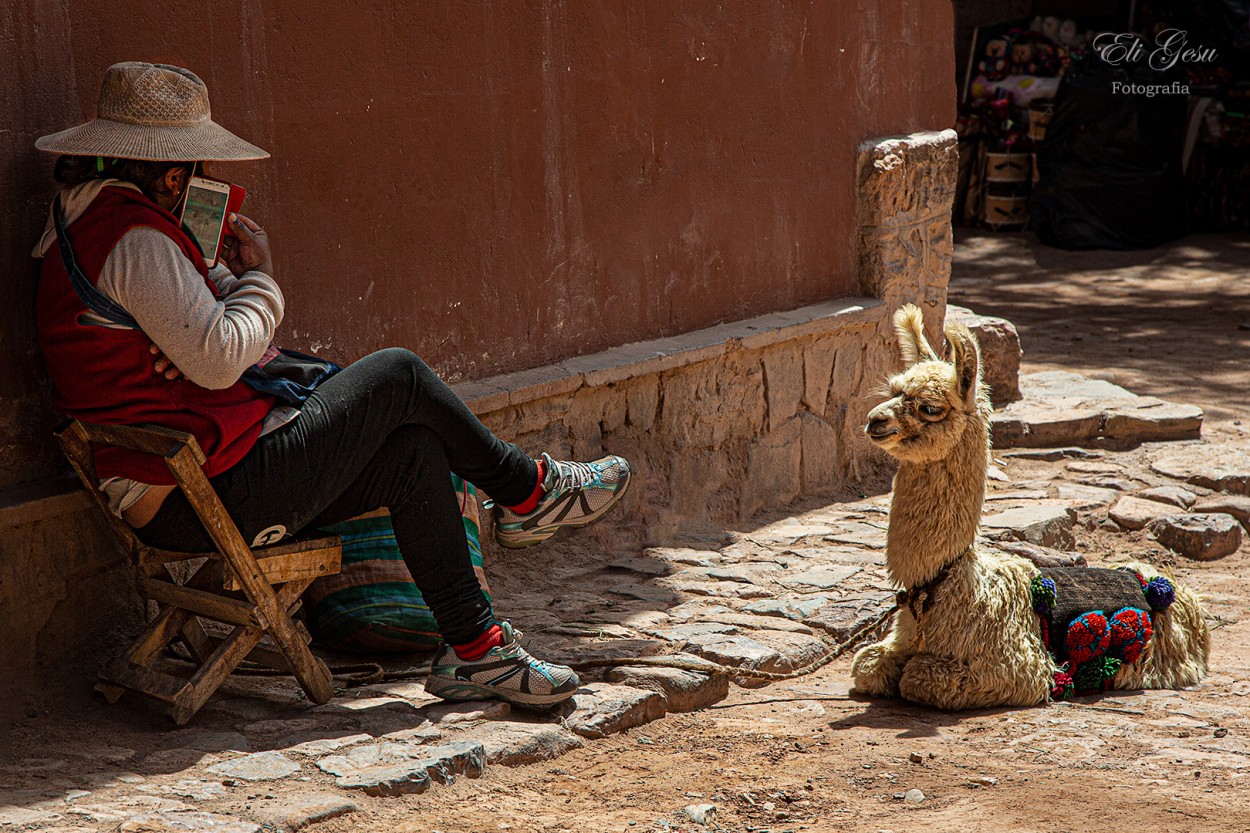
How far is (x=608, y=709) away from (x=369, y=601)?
80cm

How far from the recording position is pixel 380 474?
3508 millimetres

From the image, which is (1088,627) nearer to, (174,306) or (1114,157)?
(174,306)

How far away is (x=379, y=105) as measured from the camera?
4270mm

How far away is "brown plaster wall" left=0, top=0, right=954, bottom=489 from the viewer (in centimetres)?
352

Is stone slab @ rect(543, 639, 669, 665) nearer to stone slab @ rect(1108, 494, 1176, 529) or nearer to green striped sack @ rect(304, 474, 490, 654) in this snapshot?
green striped sack @ rect(304, 474, 490, 654)

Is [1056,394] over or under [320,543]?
under

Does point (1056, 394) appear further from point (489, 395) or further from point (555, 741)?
point (555, 741)

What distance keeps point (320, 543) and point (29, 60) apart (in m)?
1.41

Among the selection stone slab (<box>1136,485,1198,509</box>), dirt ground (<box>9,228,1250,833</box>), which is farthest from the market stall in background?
dirt ground (<box>9,228,1250,833</box>)

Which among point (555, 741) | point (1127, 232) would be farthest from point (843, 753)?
point (1127, 232)

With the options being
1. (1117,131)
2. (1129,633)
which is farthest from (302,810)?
(1117,131)

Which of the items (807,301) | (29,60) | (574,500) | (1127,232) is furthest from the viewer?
(1127,232)

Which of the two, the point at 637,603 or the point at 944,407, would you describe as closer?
the point at 944,407

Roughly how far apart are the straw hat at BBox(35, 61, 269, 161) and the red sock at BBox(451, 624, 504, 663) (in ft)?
4.50
